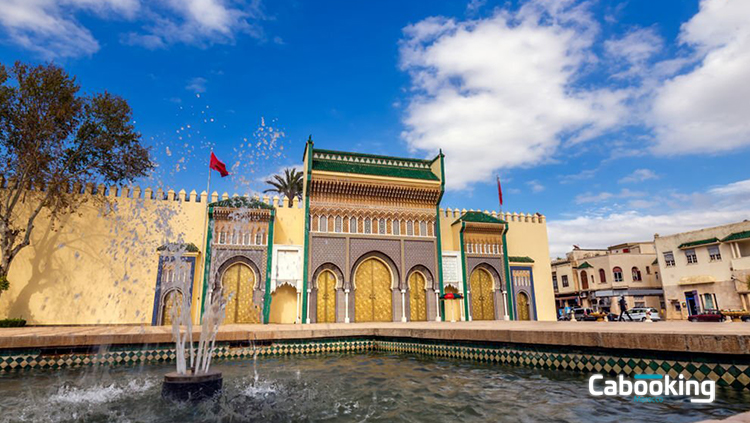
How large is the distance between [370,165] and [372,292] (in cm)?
594

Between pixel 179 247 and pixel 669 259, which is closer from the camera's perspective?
pixel 179 247

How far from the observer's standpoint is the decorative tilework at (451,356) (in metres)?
5.39

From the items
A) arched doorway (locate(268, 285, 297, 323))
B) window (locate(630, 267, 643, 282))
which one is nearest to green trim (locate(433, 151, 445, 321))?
arched doorway (locate(268, 285, 297, 323))

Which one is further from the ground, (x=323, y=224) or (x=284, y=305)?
(x=323, y=224)

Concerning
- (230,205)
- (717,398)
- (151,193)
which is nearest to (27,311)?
(151,193)

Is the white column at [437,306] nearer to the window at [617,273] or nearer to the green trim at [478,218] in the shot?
the green trim at [478,218]

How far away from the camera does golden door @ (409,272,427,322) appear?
17.3m

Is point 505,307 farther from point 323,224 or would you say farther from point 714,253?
point 714,253

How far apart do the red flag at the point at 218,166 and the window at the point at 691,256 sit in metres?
30.5

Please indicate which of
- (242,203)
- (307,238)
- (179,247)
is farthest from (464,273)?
(179,247)

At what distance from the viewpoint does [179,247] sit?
1548 centimetres

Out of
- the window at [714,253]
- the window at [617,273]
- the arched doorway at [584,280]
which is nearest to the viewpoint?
the window at [714,253]

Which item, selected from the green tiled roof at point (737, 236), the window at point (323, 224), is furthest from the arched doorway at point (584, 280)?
the window at point (323, 224)

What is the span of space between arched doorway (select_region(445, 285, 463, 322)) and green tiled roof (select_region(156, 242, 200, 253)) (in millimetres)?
11146
